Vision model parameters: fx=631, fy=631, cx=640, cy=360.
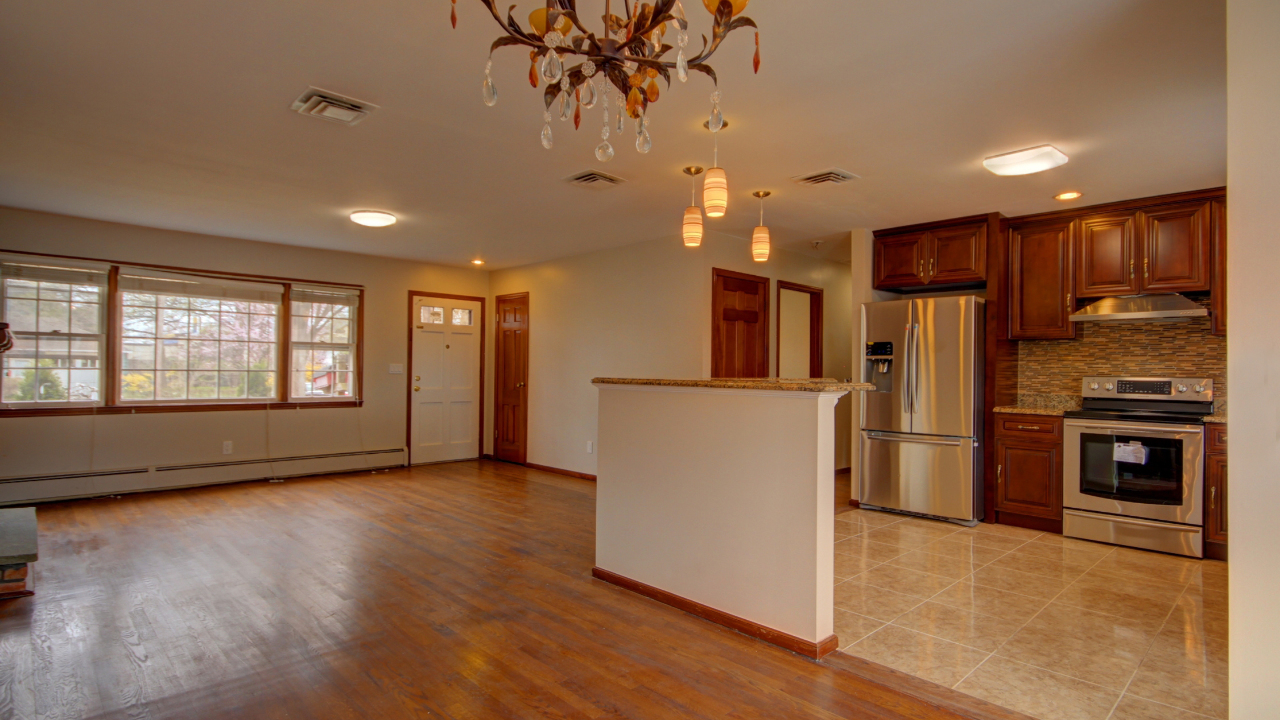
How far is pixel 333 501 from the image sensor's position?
5.29 metres

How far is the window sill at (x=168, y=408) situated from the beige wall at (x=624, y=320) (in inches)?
83.0

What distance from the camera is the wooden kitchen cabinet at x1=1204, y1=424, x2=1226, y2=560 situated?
383 centimetres

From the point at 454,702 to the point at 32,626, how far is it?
207 centimetres

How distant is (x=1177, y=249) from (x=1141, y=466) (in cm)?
143

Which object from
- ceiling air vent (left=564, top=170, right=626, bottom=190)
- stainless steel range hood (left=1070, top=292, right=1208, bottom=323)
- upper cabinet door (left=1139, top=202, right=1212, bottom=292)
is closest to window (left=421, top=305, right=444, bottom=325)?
ceiling air vent (left=564, top=170, right=626, bottom=190)

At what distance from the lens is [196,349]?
593 cm

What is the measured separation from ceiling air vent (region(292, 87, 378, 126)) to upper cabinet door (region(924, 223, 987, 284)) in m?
4.15

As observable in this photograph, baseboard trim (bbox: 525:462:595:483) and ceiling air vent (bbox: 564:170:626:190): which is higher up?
ceiling air vent (bbox: 564:170:626:190)

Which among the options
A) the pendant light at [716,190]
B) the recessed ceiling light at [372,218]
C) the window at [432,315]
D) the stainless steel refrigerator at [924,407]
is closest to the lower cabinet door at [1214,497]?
the stainless steel refrigerator at [924,407]

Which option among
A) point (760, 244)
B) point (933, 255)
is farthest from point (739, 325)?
point (760, 244)

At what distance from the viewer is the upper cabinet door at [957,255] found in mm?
4785

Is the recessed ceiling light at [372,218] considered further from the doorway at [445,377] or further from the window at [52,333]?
the window at [52,333]

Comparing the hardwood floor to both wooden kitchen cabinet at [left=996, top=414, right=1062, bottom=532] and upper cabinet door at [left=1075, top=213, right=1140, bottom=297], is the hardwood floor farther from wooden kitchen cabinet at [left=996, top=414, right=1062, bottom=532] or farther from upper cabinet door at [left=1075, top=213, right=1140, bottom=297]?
upper cabinet door at [left=1075, top=213, right=1140, bottom=297]

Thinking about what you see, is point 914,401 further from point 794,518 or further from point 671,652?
point 671,652
